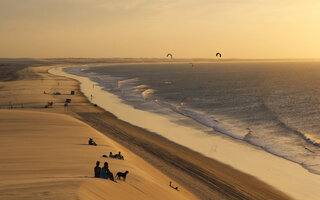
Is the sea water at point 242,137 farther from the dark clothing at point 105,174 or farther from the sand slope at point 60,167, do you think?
the dark clothing at point 105,174

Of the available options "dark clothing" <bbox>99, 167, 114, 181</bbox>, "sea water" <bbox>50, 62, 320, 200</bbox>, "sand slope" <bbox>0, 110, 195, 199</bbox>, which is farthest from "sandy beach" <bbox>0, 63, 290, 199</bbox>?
"sea water" <bbox>50, 62, 320, 200</bbox>

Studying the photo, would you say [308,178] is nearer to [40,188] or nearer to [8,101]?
[40,188]

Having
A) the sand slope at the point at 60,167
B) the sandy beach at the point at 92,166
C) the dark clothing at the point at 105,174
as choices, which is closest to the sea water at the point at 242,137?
the sandy beach at the point at 92,166

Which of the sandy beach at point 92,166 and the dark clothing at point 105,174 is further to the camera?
the dark clothing at point 105,174

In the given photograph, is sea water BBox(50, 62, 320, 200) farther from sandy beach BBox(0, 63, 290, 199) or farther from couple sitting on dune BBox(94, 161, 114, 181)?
couple sitting on dune BBox(94, 161, 114, 181)

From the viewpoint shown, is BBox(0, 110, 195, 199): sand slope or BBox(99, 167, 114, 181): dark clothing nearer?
BBox(0, 110, 195, 199): sand slope

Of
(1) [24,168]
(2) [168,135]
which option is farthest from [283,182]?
(1) [24,168]

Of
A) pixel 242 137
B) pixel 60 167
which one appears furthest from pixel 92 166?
pixel 242 137
